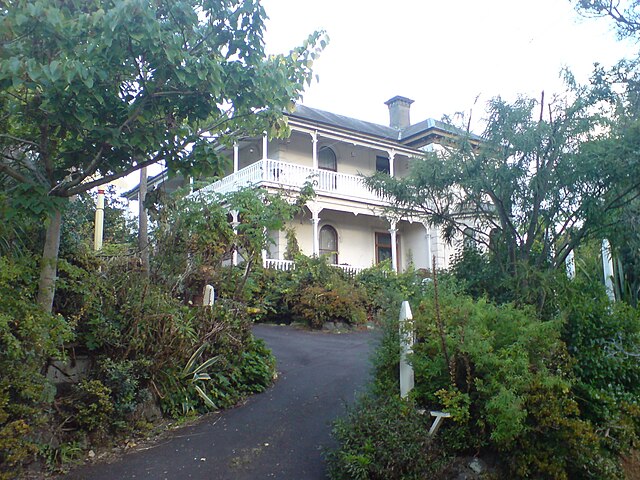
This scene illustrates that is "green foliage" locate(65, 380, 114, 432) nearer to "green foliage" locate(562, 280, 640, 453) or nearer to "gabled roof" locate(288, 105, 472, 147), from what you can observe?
"green foliage" locate(562, 280, 640, 453)

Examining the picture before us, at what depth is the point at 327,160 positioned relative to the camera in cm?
2391

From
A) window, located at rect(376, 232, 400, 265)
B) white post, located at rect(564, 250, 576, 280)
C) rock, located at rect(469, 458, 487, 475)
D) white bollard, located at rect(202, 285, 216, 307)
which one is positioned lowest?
rock, located at rect(469, 458, 487, 475)

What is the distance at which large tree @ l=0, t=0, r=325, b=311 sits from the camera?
552 cm

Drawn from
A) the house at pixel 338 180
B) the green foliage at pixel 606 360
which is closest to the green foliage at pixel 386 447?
the green foliage at pixel 606 360

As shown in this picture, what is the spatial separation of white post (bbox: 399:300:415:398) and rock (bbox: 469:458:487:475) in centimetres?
84

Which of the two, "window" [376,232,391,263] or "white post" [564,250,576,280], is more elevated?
"window" [376,232,391,263]

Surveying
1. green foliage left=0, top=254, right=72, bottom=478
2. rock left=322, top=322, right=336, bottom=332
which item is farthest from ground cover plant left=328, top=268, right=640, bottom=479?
rock left=322, top=322, right=336, bottom=332

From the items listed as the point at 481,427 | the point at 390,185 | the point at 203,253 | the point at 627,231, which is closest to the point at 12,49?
the point at 203,253

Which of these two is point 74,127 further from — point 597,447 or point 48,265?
point 597,447

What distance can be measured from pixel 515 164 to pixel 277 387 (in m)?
4.45

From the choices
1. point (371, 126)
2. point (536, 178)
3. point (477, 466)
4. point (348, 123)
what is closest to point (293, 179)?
point (348, 123)

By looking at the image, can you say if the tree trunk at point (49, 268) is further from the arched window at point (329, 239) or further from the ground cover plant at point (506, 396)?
the arched window at point (329, 239)

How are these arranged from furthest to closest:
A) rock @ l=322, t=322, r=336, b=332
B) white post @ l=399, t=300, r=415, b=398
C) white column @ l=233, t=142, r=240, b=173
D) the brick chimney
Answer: the brick chimney, white column @ l=233, t=142, r=240, b=173, rock @ l=322, t=322, r=336, b=332, white post @ l=399, t=300, r=415, b=398

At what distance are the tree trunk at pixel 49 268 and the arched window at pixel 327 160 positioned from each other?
694 inches
